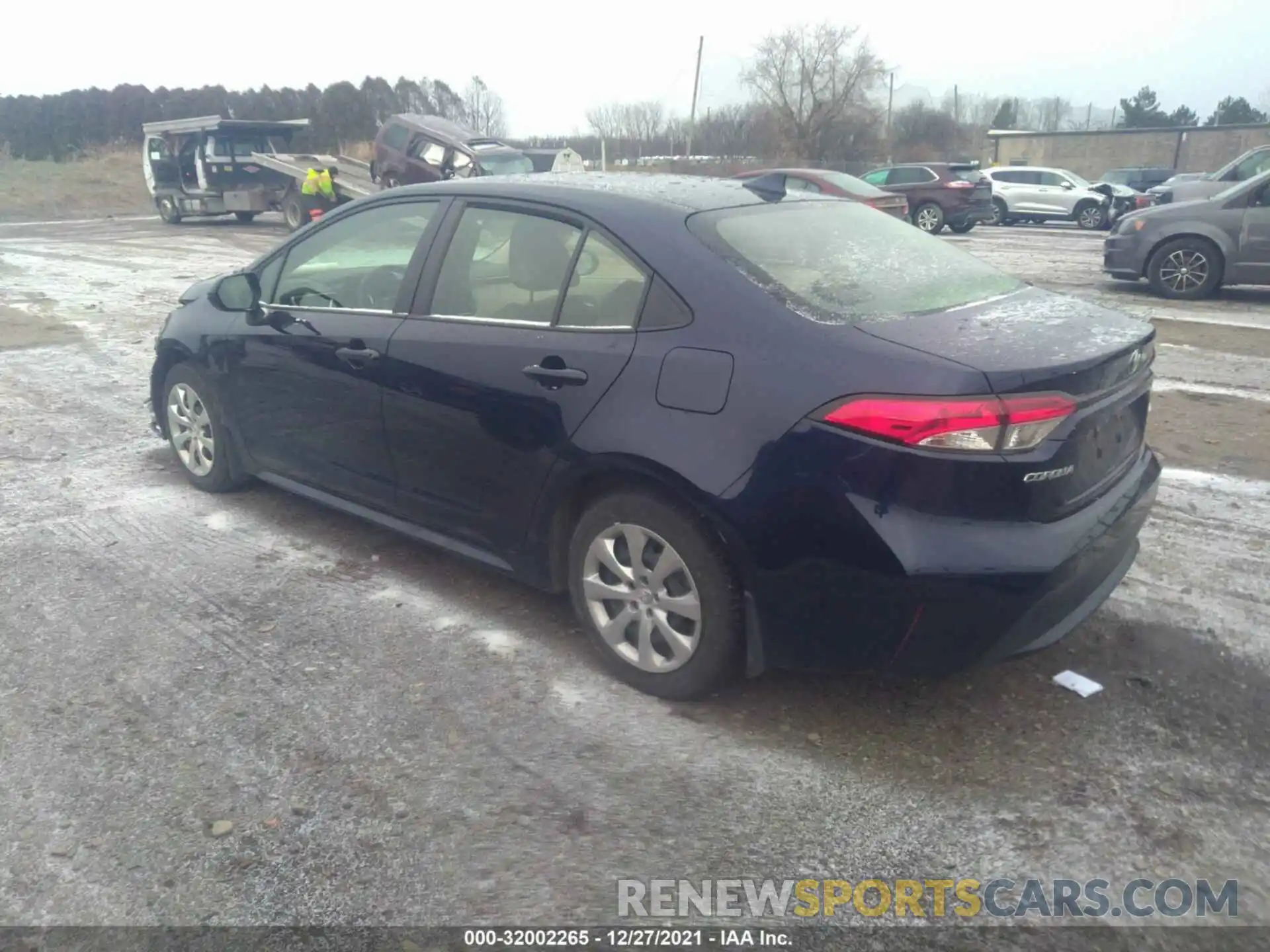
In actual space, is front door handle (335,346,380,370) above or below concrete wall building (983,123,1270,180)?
below

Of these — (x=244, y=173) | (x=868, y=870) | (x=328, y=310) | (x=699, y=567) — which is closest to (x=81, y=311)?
(x=328, y=310)

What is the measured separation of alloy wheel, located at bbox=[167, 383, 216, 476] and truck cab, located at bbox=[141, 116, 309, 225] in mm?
19915

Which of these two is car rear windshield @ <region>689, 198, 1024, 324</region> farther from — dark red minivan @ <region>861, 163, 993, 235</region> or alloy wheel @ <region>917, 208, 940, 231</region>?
alloy wheel @ <region>917, 208, 940, 231</region>

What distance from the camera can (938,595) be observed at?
2834 mm

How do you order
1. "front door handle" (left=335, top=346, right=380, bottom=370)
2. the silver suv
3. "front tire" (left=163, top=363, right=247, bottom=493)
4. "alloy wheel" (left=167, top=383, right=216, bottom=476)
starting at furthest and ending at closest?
the silver suv → "alloy wheel" (left=167, top=383, right=216, bottom=476) → "front tire" (left=163, top=363, right=247, bottom=493) → "front door handle" (left=335, top=346, right=380, bottom=370)

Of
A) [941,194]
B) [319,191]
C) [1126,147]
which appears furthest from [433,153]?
[1126,147]

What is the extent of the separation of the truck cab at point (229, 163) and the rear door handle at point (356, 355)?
21.4m

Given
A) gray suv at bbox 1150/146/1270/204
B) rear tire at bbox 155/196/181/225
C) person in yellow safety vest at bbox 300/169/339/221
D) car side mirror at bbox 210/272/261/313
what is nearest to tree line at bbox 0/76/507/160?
rear tire at bbox 155/196/181/225

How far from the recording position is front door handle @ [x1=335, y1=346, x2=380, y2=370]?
4.09m

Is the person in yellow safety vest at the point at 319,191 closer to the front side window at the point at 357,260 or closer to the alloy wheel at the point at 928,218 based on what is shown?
the alloy wheel at the point at 928,218

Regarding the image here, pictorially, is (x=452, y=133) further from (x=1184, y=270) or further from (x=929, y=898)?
(x=929, y=898)

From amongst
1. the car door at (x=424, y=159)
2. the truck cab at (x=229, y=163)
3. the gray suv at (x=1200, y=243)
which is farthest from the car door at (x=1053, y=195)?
the truck cab at (x=229, y=163)

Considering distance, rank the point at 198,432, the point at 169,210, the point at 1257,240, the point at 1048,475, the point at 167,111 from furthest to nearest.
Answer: the point at 167,111 → the point at 169,210 → the point at 1257,240 → the point at 198,432 → the point at 1048,475

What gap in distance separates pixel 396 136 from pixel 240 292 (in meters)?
19.1
